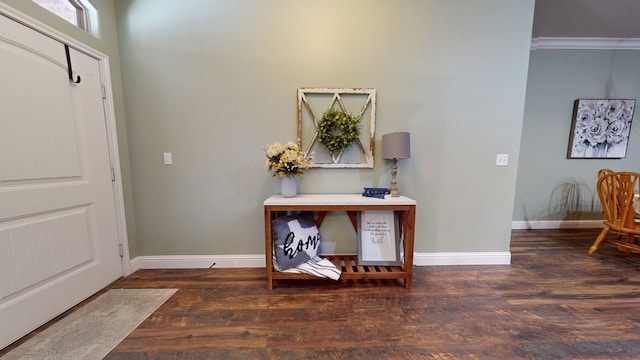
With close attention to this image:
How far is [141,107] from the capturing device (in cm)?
203

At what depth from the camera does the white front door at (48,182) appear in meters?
1.29

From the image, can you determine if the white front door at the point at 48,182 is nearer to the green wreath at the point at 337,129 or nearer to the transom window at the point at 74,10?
the transom window at the point at 74,10

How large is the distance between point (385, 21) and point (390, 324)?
2.49 m

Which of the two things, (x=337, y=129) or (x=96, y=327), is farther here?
(x=337, y=129)

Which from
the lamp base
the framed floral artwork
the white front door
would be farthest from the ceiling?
the white front door

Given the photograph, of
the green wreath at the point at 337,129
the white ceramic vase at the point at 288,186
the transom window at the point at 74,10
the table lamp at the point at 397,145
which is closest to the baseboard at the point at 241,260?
the white ceramic vase at the point at 288,186

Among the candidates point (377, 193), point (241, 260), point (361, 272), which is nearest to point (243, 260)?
point (241, 260)

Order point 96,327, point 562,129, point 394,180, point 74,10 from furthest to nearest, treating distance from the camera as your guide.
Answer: point 562,129, point 394,180, point 74,10, point 96,327

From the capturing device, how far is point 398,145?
1.86m

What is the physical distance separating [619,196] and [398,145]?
249cm

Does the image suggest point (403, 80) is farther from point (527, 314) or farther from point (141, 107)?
point (141, 107)

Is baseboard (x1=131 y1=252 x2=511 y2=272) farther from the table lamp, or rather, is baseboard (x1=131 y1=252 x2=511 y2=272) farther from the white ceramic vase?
the table lamp

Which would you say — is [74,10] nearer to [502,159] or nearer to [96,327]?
[96,327]

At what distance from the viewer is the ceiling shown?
2465mm
